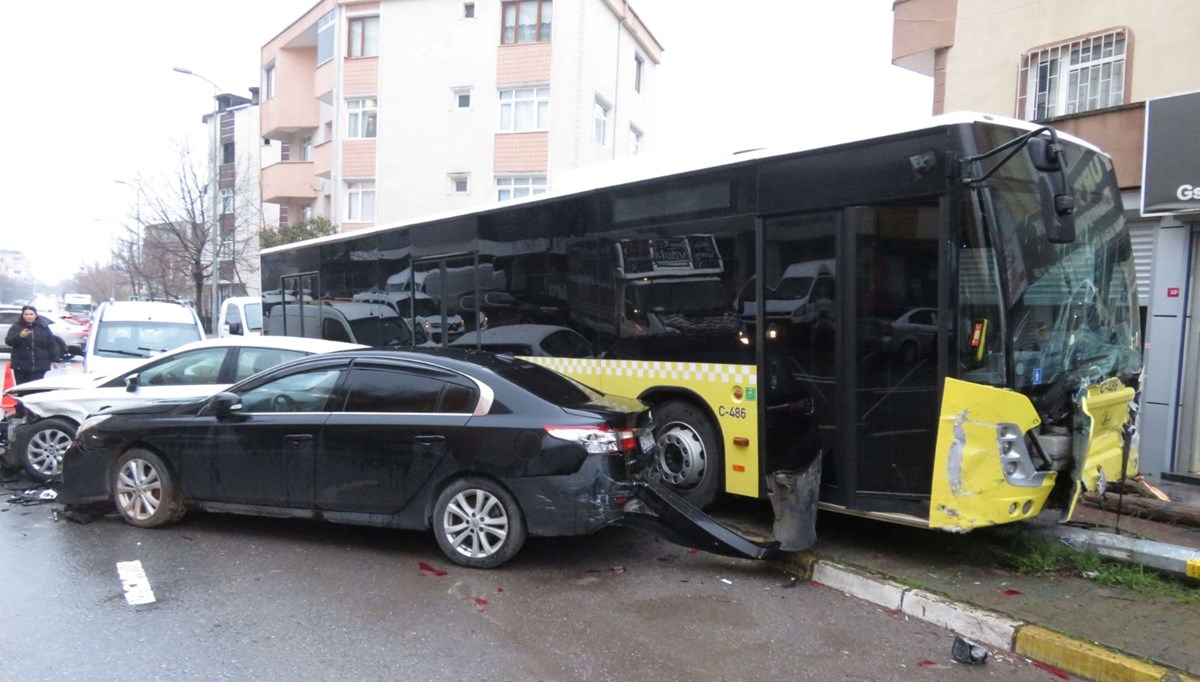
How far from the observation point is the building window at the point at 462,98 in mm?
26922

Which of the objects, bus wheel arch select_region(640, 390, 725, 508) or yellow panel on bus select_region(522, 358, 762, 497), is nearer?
yellow panel on bus select_region(522, 358, 762, 497)

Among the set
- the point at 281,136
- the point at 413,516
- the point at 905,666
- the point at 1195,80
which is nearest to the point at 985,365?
the point at 905,666

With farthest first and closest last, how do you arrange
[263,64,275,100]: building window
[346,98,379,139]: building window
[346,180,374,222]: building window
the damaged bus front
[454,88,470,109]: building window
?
[263,64,275,100]: building window < [346,180,374,222]: building window < [346,98,379,139]: building window < [454,88,470,109]: building window < the damaged bus front

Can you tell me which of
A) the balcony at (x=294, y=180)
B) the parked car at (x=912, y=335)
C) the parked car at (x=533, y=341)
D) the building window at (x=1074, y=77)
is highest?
the balcony at (x=294, y=180)

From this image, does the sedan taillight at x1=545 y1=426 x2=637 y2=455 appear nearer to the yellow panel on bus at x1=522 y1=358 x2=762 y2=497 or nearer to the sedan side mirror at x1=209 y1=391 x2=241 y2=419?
the yellow panel on bus at x1=522 y1=358 x2=762 y2=497

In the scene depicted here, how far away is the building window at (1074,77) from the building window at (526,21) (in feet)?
59.5

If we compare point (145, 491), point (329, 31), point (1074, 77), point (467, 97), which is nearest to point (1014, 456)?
point (145, 491)

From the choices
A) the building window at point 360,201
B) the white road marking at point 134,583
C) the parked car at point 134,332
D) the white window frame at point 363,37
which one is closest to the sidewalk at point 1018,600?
the white road marking at point 134,583

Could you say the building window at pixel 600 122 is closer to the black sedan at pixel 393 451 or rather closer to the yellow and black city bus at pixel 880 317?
the yellow and black city bus at pixel 880 317

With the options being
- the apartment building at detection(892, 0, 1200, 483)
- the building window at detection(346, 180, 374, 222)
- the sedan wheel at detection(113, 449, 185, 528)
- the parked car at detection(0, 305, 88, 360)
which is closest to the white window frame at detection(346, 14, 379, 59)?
the building window at detection(346, 180, 374, 222)

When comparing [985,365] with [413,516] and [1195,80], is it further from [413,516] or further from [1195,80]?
[1195,80]

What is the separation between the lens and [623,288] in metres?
7.42

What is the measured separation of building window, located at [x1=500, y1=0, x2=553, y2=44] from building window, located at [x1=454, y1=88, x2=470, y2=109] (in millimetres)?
1990

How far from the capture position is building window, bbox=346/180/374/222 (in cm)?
2869
